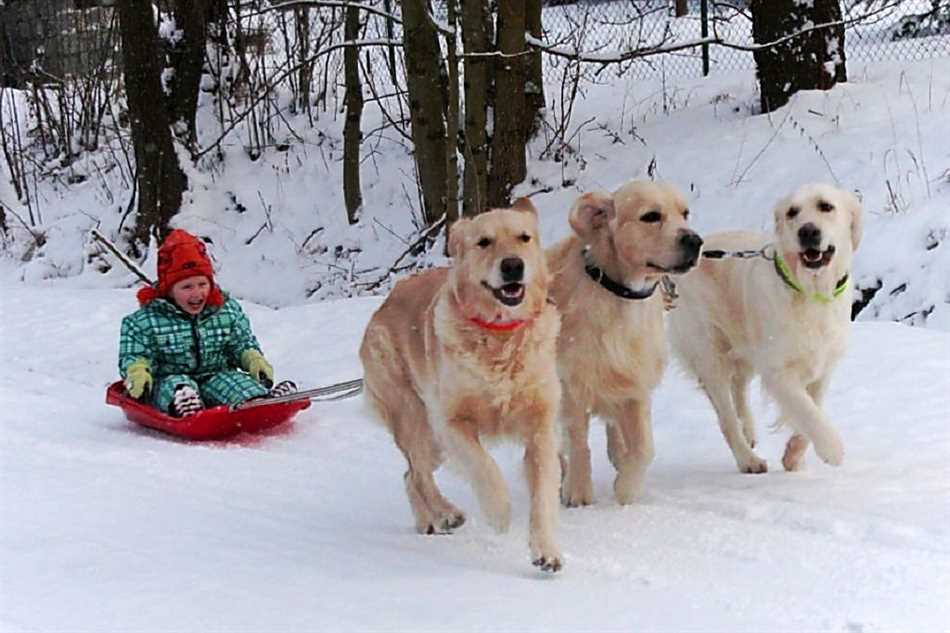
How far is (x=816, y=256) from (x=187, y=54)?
10300mm

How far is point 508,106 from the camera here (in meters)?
11.0

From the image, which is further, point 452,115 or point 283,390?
point 452,115

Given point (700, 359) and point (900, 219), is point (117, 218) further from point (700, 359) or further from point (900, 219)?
point (700, 359)

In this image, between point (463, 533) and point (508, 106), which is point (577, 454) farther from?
point (508, 106)

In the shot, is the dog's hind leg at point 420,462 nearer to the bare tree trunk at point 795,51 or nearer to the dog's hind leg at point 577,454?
the dog's hind leg at point 577,454

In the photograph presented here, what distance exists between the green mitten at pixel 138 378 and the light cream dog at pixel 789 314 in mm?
2968

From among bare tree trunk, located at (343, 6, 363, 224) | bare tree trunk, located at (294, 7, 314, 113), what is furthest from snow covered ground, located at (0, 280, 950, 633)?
bare tree trunk, located at (294, 7, 314, 113)

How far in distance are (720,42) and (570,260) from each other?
567cm

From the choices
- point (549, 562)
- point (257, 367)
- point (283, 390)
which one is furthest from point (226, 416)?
point (549, 562)

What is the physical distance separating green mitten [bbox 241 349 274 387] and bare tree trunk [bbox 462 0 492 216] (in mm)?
3690

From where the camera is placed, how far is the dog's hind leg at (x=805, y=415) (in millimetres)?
4910

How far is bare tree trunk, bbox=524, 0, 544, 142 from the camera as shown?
471 inches

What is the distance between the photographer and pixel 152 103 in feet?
42.4

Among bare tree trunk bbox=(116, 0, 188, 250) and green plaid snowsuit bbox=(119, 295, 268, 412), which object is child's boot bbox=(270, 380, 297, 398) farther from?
bare tree trunk bbox=(116, 0, 188, 250)
